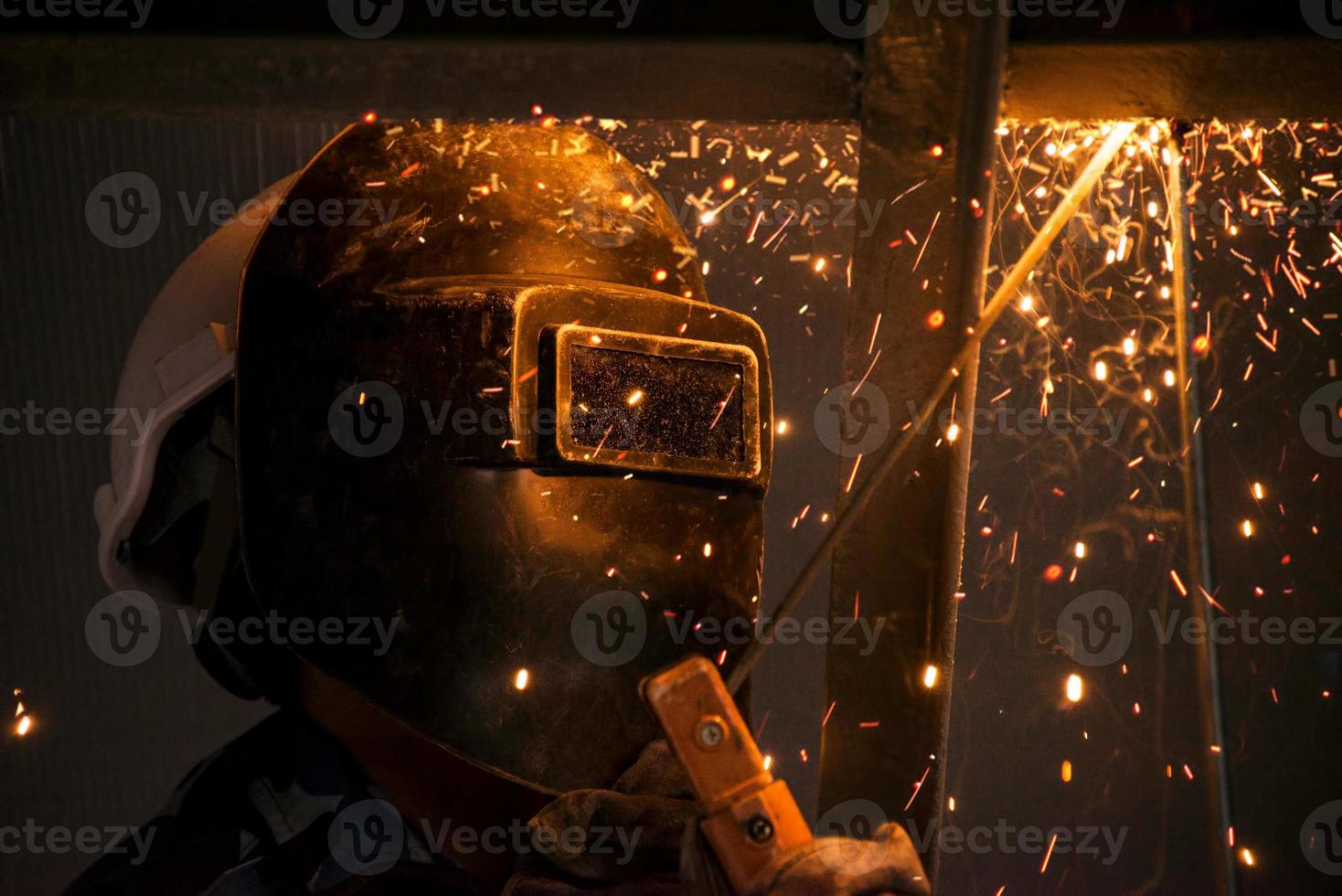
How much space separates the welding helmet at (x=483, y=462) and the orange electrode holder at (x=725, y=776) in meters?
0.37

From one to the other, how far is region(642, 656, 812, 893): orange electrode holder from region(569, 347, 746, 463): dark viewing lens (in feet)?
1.38

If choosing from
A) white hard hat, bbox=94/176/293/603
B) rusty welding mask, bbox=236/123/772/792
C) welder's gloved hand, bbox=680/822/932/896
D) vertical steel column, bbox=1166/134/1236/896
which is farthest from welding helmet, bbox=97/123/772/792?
vertical steel column, bbox=1166/134/1236/896

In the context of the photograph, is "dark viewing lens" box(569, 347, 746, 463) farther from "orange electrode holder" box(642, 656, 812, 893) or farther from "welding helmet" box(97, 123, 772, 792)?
"orange electrode holder" box(642, 656, 812, 893)

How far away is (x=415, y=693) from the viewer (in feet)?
4.81

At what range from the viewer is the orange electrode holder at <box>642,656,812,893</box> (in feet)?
3.60

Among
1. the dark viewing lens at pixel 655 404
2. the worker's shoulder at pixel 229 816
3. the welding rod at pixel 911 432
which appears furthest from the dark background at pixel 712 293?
the worker's shoulder at pixel 229 816

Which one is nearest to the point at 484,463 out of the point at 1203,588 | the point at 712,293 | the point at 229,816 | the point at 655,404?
the point at 655,404

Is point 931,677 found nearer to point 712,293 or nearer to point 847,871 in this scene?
point 847,871

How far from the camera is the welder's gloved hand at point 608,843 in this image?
1300mm

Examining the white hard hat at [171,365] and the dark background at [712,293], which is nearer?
the dark background at [712,293]

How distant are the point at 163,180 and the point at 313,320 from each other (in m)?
1.43

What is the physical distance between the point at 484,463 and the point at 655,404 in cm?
25

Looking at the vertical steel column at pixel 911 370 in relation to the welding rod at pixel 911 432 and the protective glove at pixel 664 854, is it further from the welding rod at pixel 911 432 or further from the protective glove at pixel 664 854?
the protective glove at pixel 664 854

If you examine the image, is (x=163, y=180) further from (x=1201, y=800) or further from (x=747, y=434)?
(x=1201, y=800)
